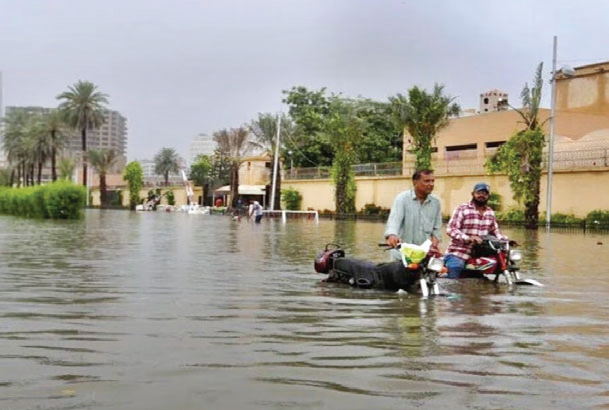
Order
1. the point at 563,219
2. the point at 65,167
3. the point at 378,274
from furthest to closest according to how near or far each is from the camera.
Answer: the point at 65,167 → the point at 563,219 → the point at 378,274

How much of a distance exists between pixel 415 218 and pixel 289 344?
3.35m

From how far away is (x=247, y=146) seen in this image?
71.3 metres

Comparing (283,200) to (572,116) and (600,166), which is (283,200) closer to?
(572,116)

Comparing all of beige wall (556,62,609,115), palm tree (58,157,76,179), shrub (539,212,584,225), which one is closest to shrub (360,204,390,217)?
beige wall (556,62,609,115)

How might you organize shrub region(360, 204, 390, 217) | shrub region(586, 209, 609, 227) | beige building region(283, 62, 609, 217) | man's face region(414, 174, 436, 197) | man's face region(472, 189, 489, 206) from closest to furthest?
man's face region(414, 174, 436, 197)
man's face region(472, 189, 489, 206)
shrub region(586, 209, 609, 227)
beige building region(283, 62, 609, 217)
shrub region(360, 204, 390, 217)

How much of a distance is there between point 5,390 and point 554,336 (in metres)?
4.28

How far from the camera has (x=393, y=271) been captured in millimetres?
8836

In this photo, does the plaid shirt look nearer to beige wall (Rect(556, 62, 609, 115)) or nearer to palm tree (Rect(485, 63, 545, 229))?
palm tree (Rect(485, 63, 545, 229))

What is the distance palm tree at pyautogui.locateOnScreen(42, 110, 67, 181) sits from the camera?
7706cm

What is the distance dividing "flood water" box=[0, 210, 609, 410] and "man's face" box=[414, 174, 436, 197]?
46.7 inches

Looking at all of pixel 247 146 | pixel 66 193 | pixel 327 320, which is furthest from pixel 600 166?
pixel 247 146

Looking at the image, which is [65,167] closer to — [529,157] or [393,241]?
[529,157]

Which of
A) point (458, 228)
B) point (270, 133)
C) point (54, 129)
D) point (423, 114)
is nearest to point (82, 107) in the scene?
point (54, 129)

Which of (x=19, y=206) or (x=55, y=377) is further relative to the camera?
(x=19, y=206)
